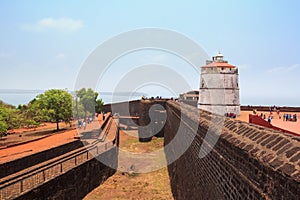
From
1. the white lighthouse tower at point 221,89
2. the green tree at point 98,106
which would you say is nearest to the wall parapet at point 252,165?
the white lighthouse tower at point 221,89

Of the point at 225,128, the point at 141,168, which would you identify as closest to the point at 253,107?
the point at 141,168

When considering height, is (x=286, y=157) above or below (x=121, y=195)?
above

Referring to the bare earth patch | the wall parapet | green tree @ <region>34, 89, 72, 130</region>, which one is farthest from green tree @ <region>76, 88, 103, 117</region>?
the wall parapet

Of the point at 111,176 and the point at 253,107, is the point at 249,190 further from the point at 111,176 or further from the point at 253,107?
the point at 253,107

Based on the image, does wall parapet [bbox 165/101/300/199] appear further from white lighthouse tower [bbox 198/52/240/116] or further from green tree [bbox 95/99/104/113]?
green tree [bbox 95/99/104/113]

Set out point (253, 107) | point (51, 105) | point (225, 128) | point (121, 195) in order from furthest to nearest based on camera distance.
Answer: point (253, 107) < point (51, 105) < point (121, 195) < point (225, 128)

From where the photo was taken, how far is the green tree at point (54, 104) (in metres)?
24.9

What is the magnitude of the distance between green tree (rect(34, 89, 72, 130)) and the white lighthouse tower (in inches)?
656

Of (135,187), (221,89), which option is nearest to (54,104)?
(135,187)

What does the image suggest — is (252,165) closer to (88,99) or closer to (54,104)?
(54,104)

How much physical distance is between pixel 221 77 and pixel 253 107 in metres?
13.4

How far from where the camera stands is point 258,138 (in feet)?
9.81

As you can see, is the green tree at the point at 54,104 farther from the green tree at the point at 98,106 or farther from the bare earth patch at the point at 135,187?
the green tree at the point at 98,106

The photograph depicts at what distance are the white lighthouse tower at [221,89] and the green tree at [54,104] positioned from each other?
16668 millimetres
